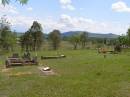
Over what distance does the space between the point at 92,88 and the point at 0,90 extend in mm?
4807

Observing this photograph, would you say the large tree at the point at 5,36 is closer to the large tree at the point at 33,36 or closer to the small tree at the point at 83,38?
the large tree at the point at 33,36

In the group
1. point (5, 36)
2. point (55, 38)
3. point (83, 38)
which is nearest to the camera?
point (5, 36)

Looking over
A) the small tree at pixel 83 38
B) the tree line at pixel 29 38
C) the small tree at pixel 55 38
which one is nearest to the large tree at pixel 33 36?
the tree line at pixel 29 38

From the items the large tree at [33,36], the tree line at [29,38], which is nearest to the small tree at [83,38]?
the tree line at [29,38]

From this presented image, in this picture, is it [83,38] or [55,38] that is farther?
[83,38]

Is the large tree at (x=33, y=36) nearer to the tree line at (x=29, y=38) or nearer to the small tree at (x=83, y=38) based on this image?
the tree line at (x=29, y=38)

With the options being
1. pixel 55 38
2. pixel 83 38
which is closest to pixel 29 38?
pixel 55 38

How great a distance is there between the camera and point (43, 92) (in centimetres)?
1583

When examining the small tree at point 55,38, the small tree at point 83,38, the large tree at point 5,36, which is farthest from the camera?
the small tree at point 83,38

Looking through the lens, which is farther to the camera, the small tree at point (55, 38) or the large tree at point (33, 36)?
the small tree at point (55, 38)

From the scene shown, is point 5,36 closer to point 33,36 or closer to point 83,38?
point 33,36

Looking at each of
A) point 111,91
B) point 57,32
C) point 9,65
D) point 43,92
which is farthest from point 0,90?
point 57,32

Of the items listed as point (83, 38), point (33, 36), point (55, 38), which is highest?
point (33, 36)

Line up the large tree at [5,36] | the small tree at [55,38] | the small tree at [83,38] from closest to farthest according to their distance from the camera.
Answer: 1. the large tree at [5,36]
2. the small tree at [55,38]
3. the small tree at [83,38]
